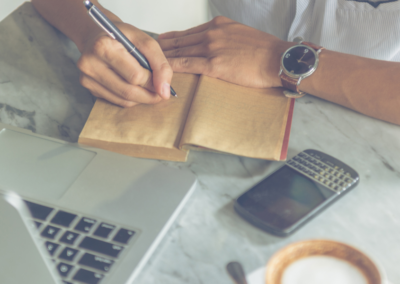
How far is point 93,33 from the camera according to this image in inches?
22.0

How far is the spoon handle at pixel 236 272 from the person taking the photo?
0.29 metres

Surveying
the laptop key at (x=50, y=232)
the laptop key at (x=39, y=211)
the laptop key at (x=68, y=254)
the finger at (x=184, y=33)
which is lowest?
the laptop key at (x=68, y=254)

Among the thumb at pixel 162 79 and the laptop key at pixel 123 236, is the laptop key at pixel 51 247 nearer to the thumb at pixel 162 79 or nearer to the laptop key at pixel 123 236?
the laptop key at pixel 123 236

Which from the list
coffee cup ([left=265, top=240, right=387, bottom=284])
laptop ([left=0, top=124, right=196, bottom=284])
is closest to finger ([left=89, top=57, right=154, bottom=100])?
laptop ([left=0, top=124, right=196, bottom=284])

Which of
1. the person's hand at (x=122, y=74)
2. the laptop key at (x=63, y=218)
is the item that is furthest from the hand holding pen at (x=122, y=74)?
the laptop key at (x=63, y=218)

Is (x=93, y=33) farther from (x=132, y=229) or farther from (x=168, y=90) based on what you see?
(x=132, y=229)

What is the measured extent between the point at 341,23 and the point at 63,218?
641mm

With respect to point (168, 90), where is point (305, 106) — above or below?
below

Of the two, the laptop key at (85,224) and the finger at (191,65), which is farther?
the finger at (191,65)

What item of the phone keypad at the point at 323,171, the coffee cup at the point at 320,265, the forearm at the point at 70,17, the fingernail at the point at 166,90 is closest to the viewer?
the coffee cup at the point at 320,265

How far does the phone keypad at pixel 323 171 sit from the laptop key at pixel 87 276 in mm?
245

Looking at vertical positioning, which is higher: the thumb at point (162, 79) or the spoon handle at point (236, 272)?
the thumb at point (162, 79)

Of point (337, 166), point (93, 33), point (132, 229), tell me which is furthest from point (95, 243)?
point (93, 33)

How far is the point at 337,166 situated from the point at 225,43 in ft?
1.07
